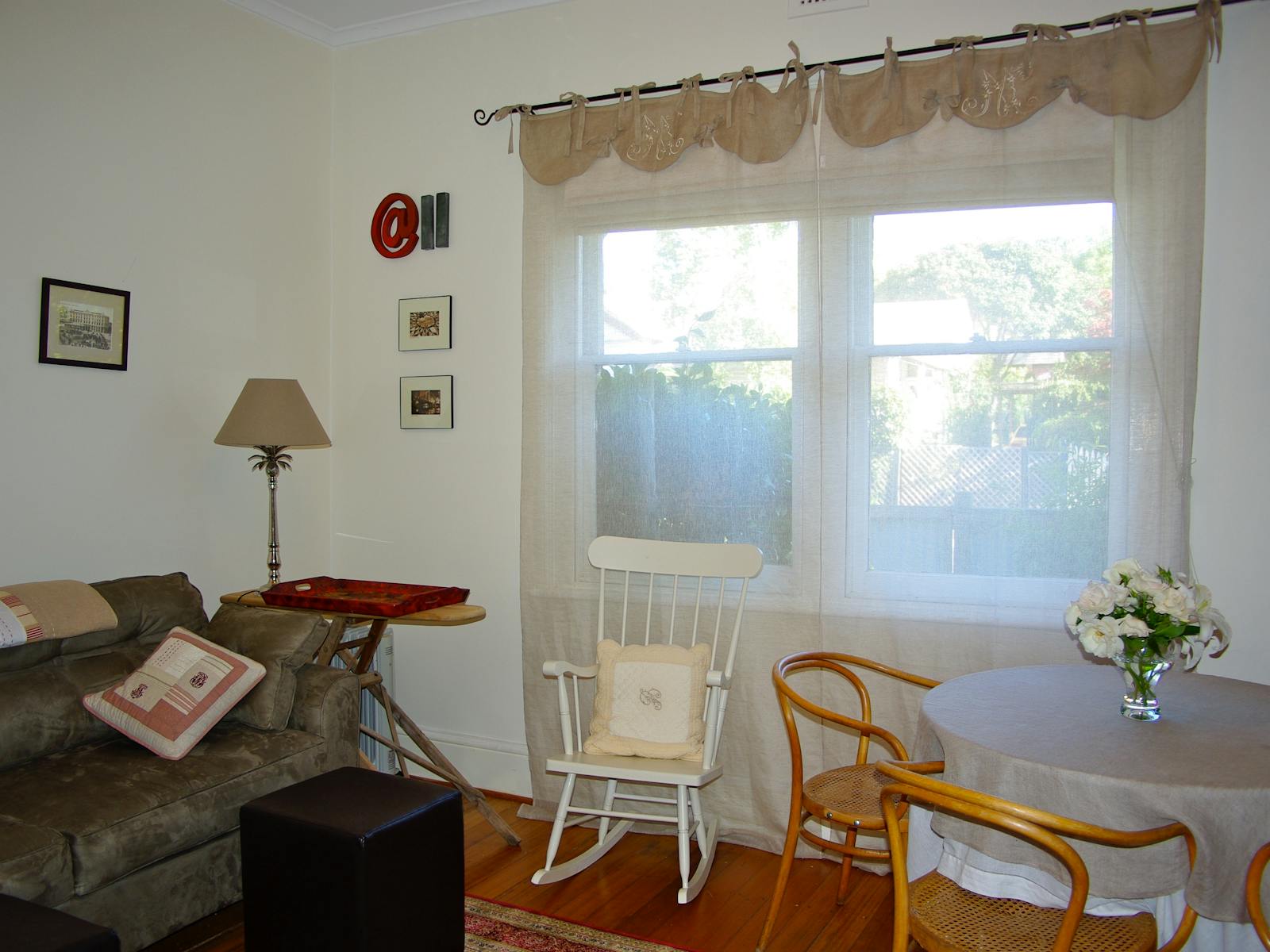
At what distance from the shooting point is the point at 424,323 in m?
3.86

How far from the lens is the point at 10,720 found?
98.2 inches

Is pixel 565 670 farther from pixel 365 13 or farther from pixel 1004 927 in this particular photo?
pixel 365 13

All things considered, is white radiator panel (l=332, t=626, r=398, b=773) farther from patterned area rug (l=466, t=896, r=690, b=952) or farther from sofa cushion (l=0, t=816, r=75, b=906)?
sofa cushion (l=0, t=816, r=75, b=906)

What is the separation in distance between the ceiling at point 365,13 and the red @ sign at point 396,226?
0.68 meters

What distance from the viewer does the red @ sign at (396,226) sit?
388 centimetres

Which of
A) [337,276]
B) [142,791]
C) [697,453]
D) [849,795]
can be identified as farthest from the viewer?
[337,276]

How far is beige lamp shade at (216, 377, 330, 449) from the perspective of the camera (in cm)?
328

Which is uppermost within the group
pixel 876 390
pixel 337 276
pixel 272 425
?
pixel 337 276

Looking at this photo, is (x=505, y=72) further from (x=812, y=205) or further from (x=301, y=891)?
(x=301, y=891)

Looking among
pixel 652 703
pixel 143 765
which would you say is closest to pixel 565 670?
pixel 652 703

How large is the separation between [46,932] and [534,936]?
49.4 inches

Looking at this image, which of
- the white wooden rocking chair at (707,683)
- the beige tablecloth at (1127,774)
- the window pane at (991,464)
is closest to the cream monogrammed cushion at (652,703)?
the white wooden rocking chair at (707,683)

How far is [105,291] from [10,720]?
143 centimetres

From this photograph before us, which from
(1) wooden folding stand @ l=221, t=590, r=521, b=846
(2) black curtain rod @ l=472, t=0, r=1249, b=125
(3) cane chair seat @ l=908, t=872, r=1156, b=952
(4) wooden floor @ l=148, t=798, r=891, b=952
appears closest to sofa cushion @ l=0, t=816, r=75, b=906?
(4) wooden floor @ l=148, t=798, r=891, b=952
